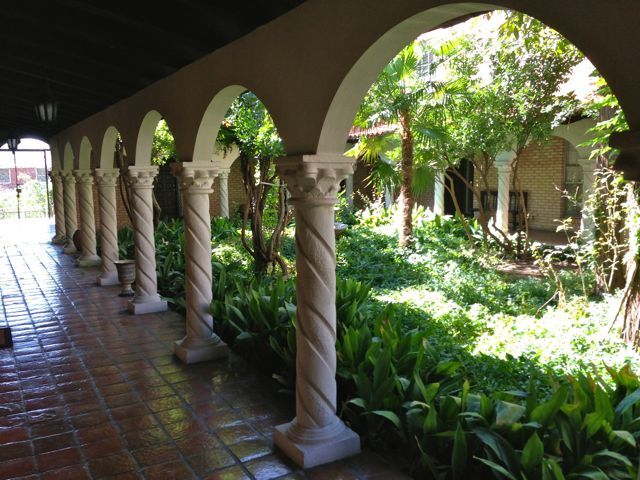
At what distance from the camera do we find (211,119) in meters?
5.63

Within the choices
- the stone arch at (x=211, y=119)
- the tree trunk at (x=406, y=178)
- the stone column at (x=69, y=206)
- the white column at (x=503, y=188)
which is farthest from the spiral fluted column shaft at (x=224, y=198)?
the stone arch at (x=211, y=119)

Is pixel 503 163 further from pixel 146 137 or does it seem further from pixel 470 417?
pixel 470 417

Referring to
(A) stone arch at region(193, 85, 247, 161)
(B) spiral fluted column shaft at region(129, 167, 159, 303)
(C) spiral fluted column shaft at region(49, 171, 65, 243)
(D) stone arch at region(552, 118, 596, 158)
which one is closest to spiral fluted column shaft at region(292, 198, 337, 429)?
(A) stone arch at region(193, 85, 247, 161)

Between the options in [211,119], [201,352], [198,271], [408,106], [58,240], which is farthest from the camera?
[58,240]

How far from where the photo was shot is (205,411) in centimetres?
490

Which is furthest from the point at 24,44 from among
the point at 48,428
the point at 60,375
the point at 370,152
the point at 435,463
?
the point at 370,152

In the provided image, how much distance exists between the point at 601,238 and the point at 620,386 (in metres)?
5.02

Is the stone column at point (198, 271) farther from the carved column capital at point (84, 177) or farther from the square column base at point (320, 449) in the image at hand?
the carved column capital at point (84, 177)

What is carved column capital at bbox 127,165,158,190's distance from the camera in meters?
7.84

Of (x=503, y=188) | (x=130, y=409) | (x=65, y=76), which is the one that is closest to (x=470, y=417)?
(x=130, y=409)

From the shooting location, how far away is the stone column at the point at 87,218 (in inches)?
464

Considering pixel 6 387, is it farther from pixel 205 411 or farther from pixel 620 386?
pixel 620 386

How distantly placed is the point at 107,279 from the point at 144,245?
2.58m

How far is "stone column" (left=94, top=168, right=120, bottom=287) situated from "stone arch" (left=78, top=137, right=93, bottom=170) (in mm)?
1746
